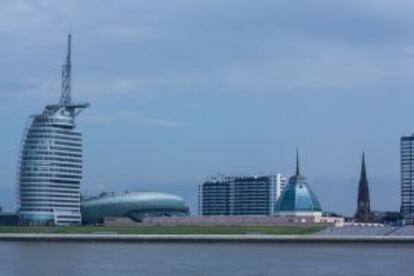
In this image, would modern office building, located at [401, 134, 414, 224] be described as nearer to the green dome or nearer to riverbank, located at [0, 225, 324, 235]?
the green dome

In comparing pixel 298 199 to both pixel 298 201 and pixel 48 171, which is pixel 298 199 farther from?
pixel 48 171

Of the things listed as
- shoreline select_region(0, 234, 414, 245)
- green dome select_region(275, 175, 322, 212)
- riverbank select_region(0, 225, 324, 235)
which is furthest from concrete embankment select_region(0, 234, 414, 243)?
green dome select_region(275, 175, 322, 212)

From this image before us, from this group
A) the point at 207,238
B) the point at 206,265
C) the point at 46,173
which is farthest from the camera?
the point at 46,173

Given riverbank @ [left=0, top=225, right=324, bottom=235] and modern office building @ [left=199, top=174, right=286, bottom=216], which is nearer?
riverbank @ [left=0, top=225, right=324, bottom=235]

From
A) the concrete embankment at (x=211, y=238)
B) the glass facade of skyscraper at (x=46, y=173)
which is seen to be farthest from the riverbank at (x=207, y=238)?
the glass facade of skyscraper at (x=46, y=173)

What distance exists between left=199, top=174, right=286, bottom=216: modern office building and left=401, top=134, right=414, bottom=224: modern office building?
16.7 meters

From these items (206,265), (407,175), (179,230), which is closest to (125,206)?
(179,230)

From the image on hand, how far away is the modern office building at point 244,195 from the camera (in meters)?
152

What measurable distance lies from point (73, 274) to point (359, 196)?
308ft

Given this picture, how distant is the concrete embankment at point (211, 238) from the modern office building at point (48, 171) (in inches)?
912

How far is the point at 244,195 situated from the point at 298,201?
2845cm

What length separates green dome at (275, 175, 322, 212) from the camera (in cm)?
12506

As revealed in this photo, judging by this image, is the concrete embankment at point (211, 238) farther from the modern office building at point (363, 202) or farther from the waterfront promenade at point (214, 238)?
the modern office building at point (363, 202)

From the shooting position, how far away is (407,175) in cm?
14300
